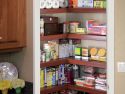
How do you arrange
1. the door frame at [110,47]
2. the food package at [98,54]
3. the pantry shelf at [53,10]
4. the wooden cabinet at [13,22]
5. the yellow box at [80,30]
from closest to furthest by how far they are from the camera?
the wooden cabinet at [13,22]
the door frame at [110,47]
the pantry shelf at [53,10]
the food package at [98,54]
the yellow box at [80,30]

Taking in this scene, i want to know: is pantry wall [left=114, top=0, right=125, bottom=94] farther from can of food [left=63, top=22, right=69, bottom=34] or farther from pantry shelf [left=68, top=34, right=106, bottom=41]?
can of food [left=63, top=22, right=69, bottom=34]

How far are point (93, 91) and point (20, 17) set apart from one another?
1552mm

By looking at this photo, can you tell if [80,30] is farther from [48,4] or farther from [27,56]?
[27,56]

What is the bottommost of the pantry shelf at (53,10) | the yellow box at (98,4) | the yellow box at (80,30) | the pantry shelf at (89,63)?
the pantry shelf at (89,63)

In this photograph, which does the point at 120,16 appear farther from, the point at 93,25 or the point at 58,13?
the point at 58,13

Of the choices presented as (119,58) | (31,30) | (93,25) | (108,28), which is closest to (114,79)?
(119,58)

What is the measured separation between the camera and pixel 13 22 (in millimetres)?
2516

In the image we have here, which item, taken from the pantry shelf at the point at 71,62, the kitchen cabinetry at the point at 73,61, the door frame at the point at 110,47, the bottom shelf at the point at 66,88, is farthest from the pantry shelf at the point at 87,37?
the bottom shelf at the point at 66,88

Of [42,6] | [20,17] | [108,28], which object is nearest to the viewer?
[20,17]

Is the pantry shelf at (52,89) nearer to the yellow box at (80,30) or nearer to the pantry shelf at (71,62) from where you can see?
the pantry shelf at (71,62)

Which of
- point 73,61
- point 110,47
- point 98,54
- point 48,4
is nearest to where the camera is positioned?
point 110,47

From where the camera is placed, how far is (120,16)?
3.00m

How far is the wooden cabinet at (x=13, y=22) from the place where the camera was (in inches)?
98.0

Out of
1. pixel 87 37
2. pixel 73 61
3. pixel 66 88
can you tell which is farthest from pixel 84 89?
pixel 87 37
